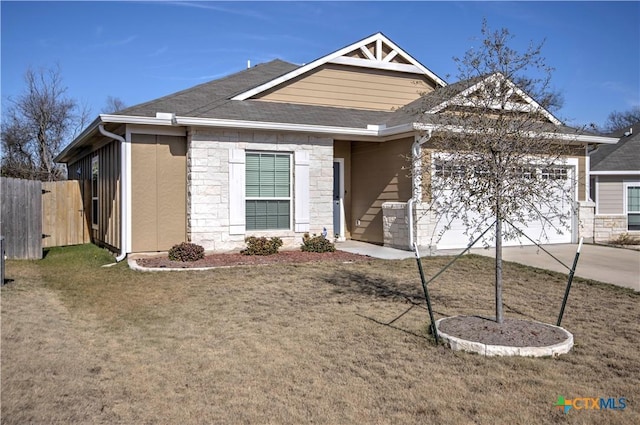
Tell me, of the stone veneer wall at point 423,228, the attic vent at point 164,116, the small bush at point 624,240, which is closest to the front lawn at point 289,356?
the stone veneer wall at point 423,228

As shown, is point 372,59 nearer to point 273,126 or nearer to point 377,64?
point 377,64

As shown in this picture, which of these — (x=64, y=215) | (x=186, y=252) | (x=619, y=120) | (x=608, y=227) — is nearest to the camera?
(x=186, y=252)

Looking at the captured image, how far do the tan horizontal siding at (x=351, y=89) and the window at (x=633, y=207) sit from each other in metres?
7.59

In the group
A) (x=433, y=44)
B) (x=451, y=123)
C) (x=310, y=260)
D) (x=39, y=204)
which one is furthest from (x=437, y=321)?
(x=433, y=44)

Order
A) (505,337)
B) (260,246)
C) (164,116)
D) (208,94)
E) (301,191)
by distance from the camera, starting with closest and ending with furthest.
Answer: (505,337) < (164,116) < (260,246) < (301,191) < (208,94)

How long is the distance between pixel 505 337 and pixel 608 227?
1134 cm

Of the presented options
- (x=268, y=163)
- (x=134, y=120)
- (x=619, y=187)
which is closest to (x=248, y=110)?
(x=268, y=163)

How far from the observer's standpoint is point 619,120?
4809 centimetres

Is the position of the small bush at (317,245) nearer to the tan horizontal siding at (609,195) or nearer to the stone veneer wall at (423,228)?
the stone veneer wall at (423,228)

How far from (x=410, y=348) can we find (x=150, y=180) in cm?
767

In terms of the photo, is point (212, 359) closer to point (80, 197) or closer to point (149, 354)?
point (149, 354)

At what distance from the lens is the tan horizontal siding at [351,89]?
1387cm

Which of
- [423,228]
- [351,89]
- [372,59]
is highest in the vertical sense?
[372,59]

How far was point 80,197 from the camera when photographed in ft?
49.8
